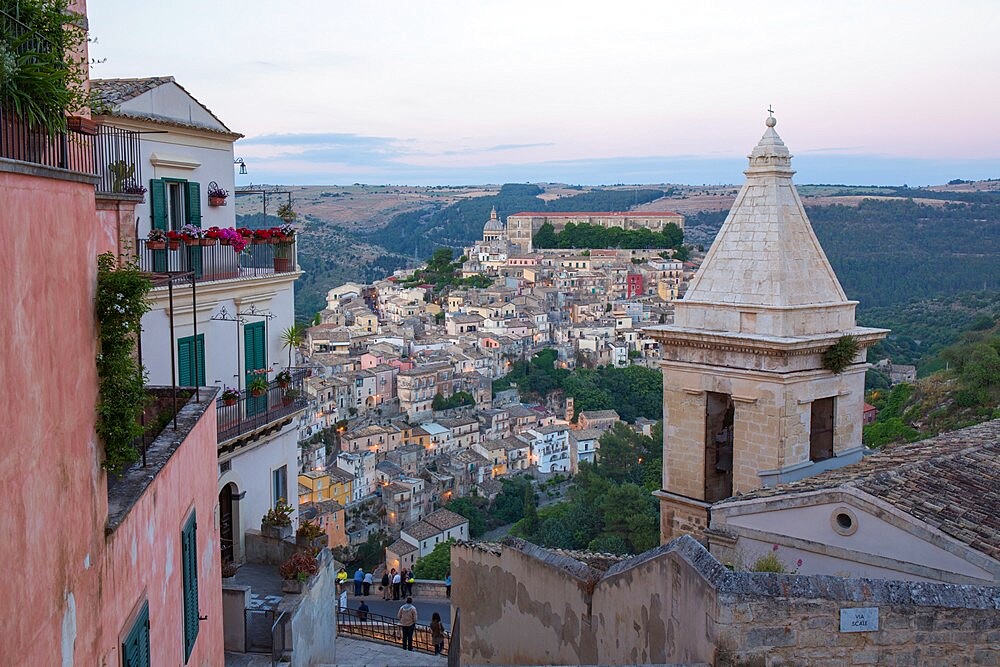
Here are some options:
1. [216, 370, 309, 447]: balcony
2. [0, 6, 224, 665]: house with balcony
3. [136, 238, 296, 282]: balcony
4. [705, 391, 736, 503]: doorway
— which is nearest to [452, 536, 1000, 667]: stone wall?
[0, 6, 224, 665]: house with balcony

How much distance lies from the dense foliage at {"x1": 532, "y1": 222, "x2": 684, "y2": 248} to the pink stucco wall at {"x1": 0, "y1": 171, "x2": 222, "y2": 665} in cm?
13265

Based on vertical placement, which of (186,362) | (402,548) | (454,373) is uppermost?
A: (186,362)

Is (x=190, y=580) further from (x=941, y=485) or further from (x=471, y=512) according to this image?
(x=471, y=512)

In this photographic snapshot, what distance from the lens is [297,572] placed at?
10.3m

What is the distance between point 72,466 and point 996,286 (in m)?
94.3

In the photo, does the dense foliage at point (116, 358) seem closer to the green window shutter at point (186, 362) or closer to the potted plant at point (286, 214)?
the green window shutter at point (186, 362)

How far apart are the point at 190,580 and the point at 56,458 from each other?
2683 mm

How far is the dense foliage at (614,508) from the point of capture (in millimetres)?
37344

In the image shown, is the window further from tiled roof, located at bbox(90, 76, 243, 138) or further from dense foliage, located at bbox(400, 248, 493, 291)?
dense foliage, located at bbox(400, 248, 493, 291)

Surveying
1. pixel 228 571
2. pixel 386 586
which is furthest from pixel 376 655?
pixel 386 586

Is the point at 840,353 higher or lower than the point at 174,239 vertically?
lower

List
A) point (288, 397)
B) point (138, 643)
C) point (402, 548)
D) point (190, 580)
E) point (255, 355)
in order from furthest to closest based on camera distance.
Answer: point (402, 548) < point (288, 397) < point (255, 355) < point (190, 580) < point (138, 643)

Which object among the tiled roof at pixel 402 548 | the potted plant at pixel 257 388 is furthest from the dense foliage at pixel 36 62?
the tiled roof at pixel 402 548

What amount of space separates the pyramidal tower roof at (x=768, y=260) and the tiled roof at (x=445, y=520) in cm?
5432
